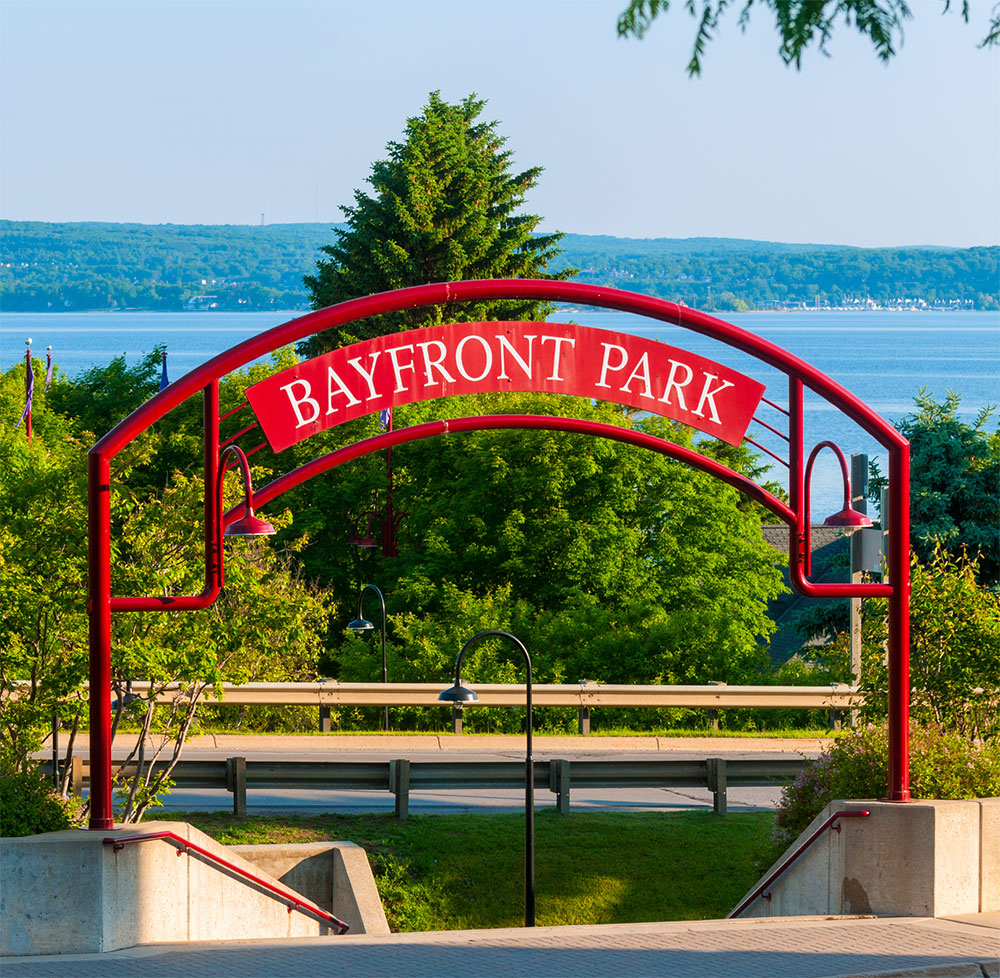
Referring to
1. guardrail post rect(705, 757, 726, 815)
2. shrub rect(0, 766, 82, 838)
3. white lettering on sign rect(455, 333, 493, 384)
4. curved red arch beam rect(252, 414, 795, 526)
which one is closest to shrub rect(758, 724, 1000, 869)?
curved red arch beam rect(252, 414, 795, 526)

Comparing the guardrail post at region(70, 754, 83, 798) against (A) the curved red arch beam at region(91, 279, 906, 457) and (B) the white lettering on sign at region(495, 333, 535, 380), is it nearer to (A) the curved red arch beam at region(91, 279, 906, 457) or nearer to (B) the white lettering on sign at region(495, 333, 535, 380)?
(A) the curved red arch beam at region(91, 279, 906, 457)

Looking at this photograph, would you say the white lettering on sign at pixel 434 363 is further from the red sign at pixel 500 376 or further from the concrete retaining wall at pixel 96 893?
the concrete retaining wall at pixel 96 893

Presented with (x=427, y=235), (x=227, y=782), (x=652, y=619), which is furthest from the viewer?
(x=427, y=235)

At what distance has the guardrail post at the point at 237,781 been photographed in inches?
706

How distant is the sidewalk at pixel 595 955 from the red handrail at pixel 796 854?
125 cm

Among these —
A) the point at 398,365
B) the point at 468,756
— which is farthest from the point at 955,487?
the point at 398,365

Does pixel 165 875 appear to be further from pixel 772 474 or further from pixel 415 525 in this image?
pixel 772 474

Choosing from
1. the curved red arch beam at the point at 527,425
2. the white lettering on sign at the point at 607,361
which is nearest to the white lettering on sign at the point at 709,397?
the curved red arch beam at the point at 527,425

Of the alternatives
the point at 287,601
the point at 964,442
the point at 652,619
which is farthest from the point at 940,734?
the point at 964,442

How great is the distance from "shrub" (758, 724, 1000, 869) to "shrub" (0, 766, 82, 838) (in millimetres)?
7287

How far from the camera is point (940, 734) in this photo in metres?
14.1

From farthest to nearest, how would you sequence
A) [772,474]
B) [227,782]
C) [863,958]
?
[772,474] → [227,782] → [863,958]

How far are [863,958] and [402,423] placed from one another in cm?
3124

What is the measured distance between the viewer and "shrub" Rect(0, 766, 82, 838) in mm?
11203
